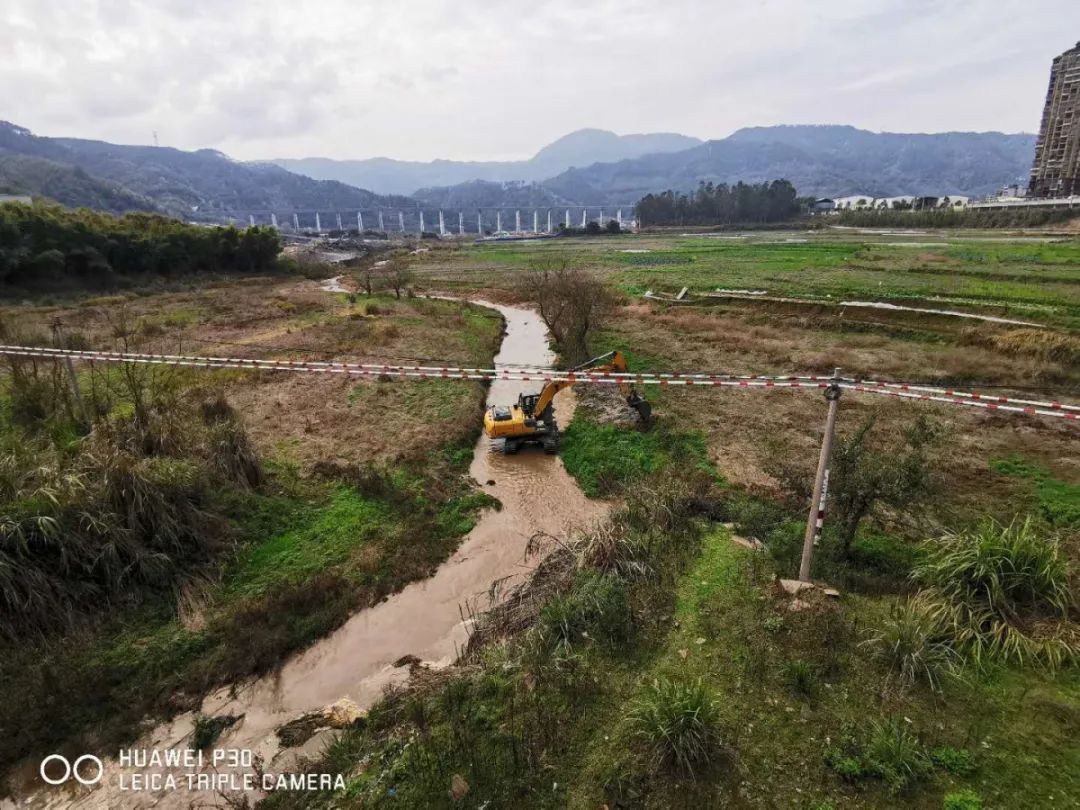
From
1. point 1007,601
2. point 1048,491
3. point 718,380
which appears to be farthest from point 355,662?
point 1048,491

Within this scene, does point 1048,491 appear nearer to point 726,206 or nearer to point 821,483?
point 821,483

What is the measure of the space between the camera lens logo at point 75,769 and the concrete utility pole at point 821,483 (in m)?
11.6

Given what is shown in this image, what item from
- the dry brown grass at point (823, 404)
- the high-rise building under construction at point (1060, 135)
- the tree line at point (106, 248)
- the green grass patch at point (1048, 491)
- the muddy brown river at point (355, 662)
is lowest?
the muddy brown river at point (355, 662)

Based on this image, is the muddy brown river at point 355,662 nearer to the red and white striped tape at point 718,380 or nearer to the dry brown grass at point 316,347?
the red and white striped tape at point 718,380

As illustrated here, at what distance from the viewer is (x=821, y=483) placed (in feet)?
29.4

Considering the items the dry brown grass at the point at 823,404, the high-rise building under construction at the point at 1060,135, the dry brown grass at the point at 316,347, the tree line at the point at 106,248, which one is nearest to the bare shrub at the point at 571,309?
the dry brown grass at the point at 823,404

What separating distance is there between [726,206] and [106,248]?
12410cm

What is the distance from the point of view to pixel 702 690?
6820mm

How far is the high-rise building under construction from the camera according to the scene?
346 feet

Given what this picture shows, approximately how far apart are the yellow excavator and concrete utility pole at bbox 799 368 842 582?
9639 millimetres

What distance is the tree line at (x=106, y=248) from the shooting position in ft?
148

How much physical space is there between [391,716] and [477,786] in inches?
91.2

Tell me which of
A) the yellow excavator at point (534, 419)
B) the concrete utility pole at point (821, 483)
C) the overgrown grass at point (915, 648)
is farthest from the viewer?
the yellow excavator at point (534, 419)

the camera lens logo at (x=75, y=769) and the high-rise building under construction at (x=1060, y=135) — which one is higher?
the high-rise building under construction at (x=1060, y=135)
